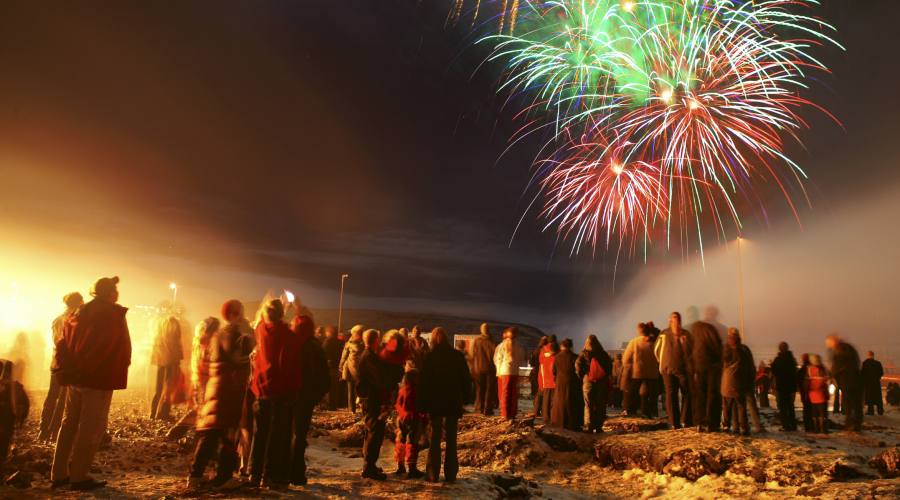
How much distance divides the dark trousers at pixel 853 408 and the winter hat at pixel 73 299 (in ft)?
45.0

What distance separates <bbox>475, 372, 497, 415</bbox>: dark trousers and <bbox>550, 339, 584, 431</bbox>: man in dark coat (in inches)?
92.6

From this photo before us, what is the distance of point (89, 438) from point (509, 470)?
623 centimetres

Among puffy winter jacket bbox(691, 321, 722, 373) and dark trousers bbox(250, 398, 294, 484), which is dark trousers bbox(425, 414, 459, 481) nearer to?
dark trousers bbox(250, 398, 294, 484)

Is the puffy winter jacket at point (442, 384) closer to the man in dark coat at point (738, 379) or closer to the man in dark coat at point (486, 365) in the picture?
the man in dark coat at point (738, 379)

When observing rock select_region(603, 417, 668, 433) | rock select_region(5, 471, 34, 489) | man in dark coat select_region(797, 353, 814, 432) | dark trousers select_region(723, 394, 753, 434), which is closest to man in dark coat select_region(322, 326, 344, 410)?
rock select_region(603, 417, 668, 433)

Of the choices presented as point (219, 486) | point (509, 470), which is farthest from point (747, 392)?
point (219, 486)

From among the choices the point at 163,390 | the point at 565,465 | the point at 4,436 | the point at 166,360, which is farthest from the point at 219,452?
the point at 565,465

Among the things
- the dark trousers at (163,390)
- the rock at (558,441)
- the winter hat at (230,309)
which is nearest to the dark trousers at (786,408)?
the rock at (558,441)

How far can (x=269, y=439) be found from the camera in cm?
653

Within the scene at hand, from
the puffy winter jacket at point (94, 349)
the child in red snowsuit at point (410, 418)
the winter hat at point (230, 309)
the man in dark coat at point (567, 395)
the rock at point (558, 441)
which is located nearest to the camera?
the puffy winter jacket at point (94, 349)

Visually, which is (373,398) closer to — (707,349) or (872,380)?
(707,349)

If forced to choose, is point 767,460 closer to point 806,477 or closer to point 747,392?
point 806,477

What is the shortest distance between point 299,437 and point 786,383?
30.7 feet

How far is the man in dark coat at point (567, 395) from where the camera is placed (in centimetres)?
1195
